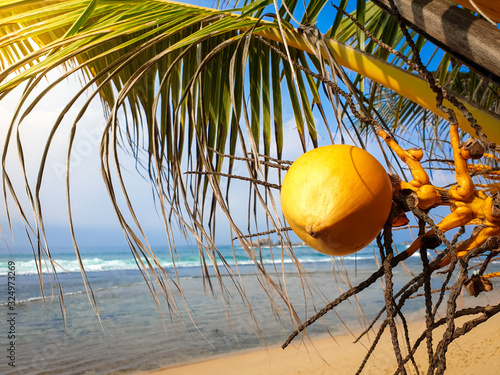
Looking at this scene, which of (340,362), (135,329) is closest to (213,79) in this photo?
(340,362)

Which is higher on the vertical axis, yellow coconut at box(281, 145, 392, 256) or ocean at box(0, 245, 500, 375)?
yellow coconut at box(281, 145, 392, 256)

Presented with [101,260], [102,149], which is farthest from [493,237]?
[101,260]

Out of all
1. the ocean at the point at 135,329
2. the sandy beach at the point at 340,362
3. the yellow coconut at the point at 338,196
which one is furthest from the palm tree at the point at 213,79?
the sandy beach at the point at 340,362

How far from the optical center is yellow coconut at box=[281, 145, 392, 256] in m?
0.32

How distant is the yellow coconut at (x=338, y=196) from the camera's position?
32cm

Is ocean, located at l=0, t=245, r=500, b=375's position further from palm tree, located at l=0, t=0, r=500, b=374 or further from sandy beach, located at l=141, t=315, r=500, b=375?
palm tree, located at l=0, t=0, r=500, b=374

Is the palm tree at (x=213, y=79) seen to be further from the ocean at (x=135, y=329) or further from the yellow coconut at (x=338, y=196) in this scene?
the ocean at (x=135, y=329)

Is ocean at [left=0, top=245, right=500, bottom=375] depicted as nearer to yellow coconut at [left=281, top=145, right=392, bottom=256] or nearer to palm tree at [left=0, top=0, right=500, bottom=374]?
palm tree at [left=0, top=0, right=500, bottom=374]

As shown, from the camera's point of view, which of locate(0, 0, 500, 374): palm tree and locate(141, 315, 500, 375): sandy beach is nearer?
locate(0, 0, 500, 374): palm tree

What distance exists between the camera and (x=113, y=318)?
7.30 metres

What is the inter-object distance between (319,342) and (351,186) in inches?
239

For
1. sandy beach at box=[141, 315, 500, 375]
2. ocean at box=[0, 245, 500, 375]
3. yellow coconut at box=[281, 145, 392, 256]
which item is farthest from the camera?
ocean at box=[0, 245, 500, 375]

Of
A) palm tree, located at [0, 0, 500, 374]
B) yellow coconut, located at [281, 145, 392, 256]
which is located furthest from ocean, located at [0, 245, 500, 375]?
yellow coconut, located at [281, 145, 392, 256]

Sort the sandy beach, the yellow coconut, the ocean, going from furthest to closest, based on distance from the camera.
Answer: the ocean → the sandy beach → the yellow coconut
